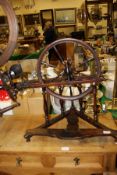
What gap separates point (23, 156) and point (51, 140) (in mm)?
205

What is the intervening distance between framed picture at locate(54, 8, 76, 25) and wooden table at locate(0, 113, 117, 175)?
546 cm

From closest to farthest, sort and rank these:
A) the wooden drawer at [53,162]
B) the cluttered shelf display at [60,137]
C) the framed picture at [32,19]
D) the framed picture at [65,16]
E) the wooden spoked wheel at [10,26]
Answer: the wooden spoked wheel at [10,26]
the cluttered shelf display at [60,137]
the wooden drawer at [53,162]
the framed picture at [65,16]
the framed picture at [32,19]

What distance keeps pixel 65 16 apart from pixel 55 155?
5747 millimetres

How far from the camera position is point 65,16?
20.2 feet

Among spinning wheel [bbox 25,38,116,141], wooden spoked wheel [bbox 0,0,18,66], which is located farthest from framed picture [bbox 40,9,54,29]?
wooden spoked wheel [bbox 0,0,18,66]

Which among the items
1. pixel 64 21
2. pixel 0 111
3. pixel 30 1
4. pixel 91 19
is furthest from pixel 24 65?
pixel 64 21

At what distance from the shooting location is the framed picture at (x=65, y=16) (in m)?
6.07

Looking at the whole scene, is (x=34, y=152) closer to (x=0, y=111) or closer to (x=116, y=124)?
(x=0, y=111)

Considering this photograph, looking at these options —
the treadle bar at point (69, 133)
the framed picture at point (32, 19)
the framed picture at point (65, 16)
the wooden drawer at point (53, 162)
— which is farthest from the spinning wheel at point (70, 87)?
the framed picture at point (32, 19)

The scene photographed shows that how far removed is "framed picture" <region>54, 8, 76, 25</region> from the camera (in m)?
6.07

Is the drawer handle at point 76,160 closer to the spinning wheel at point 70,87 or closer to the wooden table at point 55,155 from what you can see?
the wooden table at point 55,155

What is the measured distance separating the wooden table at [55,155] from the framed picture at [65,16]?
546cm

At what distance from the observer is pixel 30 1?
11.3 feet

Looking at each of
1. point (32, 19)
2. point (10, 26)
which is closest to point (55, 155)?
point (10, 26)
